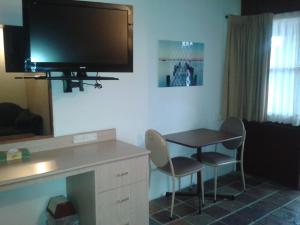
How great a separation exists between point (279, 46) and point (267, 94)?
587 millimetres

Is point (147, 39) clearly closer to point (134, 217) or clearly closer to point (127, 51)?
point (127, 51)

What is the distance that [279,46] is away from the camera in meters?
3.45

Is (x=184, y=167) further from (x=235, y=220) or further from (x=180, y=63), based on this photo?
(x=180, y=63)

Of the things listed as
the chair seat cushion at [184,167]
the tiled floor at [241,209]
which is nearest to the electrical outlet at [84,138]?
the chair seat cushion at [184,167]

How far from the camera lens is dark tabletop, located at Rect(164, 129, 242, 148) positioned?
2.93 m

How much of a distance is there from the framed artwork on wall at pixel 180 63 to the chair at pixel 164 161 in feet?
2.37

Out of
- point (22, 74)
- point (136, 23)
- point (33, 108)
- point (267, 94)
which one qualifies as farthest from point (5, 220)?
point (267, 94)

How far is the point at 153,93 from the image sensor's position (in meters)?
3.17

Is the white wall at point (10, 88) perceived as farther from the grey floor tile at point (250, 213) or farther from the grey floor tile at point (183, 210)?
the grey floor tile at point (250, 213)

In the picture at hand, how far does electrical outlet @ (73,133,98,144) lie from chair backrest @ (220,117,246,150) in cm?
177

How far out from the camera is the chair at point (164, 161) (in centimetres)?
269

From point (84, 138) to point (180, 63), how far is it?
150 cm

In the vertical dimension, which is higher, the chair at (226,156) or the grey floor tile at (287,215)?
the chair at (226,156)

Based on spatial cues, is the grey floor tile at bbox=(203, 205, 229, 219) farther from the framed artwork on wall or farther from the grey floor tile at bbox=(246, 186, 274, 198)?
the framed artwork on wall
